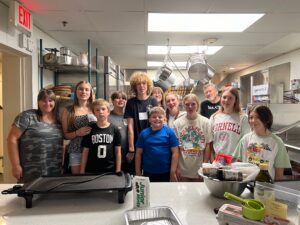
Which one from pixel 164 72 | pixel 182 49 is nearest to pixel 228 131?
pixel 164 72

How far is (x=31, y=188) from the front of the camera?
1.03 metres

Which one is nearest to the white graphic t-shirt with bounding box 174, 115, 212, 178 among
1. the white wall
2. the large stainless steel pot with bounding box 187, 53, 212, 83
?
the large stainless steel pot with bounding box 187, 53, 212, 83

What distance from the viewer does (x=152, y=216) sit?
3.16 ft

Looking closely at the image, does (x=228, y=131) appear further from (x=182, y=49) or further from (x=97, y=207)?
(x=182, y=49)

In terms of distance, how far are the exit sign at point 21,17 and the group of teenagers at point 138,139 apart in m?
0.84

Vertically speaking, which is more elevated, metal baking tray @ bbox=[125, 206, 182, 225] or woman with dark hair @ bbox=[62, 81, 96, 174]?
woman with dark hair @ bbox=[62, 81, 96, 174]

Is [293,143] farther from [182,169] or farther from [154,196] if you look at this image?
[154,196]

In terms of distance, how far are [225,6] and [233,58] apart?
9.05 feet

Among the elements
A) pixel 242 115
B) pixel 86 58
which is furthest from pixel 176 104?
pixel 86 58

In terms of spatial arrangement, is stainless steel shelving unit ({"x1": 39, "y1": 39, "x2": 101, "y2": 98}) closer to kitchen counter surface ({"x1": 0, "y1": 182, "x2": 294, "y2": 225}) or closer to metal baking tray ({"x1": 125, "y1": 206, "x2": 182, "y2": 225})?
kitchen counter surface ({"x1": 0, "y1": 182, "x2": 294, "y2": 225})

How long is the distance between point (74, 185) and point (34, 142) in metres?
0.86

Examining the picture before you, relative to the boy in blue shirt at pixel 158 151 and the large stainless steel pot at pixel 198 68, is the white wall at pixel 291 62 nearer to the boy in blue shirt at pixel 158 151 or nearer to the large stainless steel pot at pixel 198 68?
the large stainless steel pot at pixel 198 68

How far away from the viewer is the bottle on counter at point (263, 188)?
913 millimetres

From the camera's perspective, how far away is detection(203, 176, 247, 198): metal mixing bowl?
3.44ft
